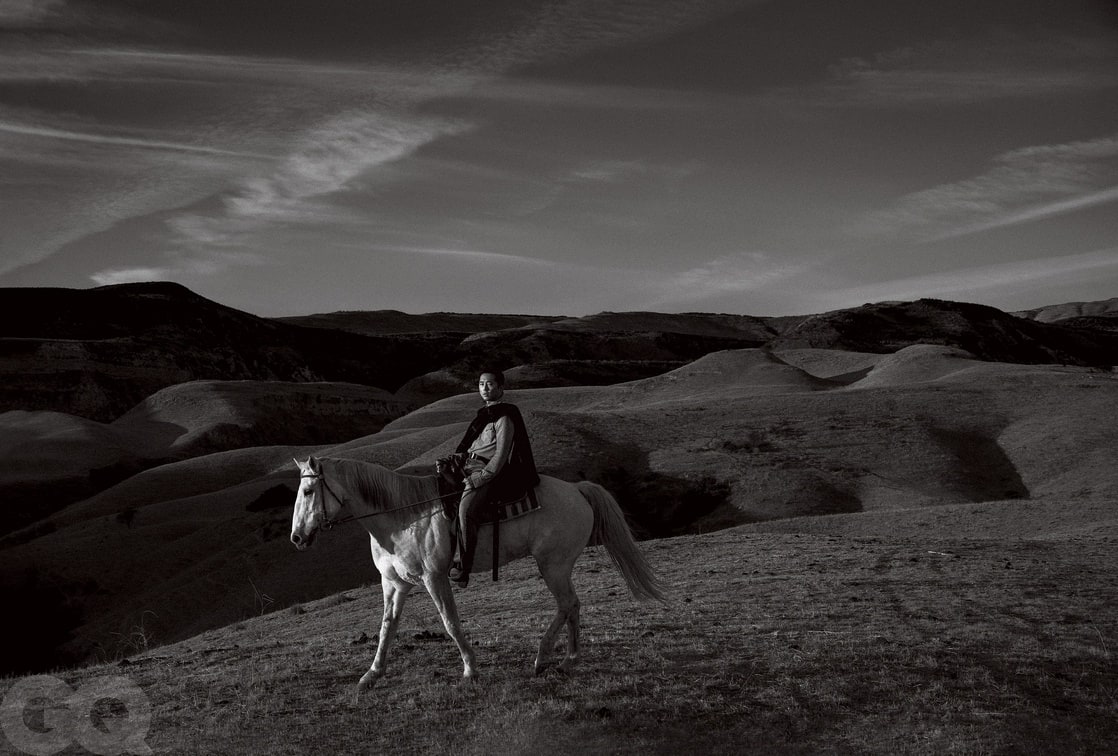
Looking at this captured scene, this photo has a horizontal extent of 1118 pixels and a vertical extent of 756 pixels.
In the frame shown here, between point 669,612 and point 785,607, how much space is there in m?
1.83

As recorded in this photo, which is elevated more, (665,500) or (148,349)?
(148,349)

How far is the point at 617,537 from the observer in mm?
11609

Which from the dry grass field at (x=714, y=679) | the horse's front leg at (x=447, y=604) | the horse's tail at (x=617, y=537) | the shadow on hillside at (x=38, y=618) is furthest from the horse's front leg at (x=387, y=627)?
the shadow on hillside at (x=38, y=618)

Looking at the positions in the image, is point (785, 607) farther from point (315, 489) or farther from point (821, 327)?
point (821, 327)

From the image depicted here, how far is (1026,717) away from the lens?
31.5 feet

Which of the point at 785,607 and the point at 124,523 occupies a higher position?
the point at 785,607

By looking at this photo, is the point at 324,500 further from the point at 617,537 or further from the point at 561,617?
the point at 617,537

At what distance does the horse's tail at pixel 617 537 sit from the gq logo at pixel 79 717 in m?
5.47

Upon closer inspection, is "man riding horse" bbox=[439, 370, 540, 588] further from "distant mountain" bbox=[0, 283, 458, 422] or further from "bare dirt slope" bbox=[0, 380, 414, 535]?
"distant mountain" bbox=[0, 283, 458, 422]

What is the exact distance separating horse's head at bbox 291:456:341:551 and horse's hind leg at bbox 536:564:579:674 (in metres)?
2.52

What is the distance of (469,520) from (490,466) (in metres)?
0.65

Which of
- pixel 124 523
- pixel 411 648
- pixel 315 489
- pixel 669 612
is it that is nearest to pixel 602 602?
pixel 669 612

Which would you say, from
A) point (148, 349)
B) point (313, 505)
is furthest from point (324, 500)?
point (148, 349)

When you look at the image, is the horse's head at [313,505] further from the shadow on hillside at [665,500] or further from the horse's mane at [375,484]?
the shadow on hillside at [665,500]
